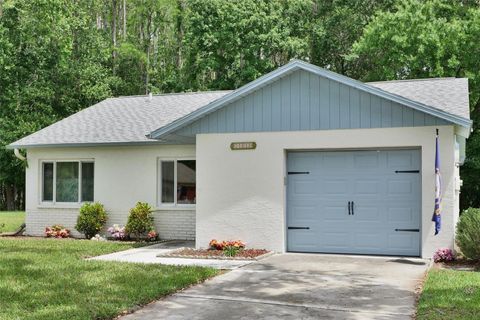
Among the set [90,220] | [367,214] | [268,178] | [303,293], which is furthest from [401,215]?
[90,220]

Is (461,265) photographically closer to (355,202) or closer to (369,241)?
(369,241)

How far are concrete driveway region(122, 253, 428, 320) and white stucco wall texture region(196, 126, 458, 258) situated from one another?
5.17 feet

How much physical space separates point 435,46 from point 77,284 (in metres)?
22.1

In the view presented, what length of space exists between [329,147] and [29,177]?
1019 cm

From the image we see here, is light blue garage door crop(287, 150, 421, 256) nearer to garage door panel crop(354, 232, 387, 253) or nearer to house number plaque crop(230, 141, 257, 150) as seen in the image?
garage door panel crop(354, 232, 387, 253)

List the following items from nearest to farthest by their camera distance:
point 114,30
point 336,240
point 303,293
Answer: point 303,293 → point 336,240 → point 114,30

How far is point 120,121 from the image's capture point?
18609 millimetres

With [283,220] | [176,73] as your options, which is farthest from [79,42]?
[283,220]

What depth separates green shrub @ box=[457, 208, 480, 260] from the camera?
1099 centimetres

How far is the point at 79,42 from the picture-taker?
37000 mm

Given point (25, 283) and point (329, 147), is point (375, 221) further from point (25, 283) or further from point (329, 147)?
point (25, 283)

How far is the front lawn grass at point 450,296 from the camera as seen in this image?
704cm

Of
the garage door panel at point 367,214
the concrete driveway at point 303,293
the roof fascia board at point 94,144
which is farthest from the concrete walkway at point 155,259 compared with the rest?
the roof fascia board at point 94,144

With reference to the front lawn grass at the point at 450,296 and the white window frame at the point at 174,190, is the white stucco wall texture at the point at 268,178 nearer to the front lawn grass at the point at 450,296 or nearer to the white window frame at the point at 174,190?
the front lawn grass at the point at 450,296
